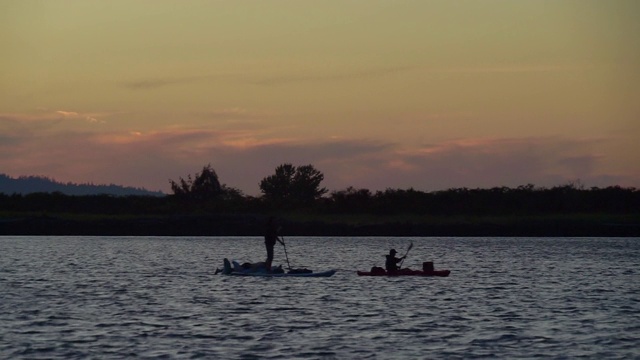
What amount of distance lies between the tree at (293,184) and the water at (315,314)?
11926cm

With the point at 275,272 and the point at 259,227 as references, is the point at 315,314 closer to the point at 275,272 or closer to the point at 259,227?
the point at 275,272

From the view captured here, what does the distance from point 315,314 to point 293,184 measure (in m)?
151

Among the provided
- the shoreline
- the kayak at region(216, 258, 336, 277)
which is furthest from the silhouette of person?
the shoreline

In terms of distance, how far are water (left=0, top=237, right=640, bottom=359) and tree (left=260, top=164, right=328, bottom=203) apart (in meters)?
119

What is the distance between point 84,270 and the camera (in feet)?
219

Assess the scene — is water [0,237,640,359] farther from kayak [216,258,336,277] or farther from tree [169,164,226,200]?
tree [169,164,226,200]

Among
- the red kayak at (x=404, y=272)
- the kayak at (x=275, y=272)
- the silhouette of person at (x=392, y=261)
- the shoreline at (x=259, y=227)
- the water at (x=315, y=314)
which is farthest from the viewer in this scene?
the shoreline at (x=259, y=227)

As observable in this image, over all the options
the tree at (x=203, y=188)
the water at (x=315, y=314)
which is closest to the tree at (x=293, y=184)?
the tree at (x=203, y=188)

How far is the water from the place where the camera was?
32.2 m

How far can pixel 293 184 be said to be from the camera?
191125 mm

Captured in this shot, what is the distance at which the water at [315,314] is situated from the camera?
32156mm

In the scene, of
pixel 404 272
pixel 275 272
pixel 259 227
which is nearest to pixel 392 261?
pixel 404 272

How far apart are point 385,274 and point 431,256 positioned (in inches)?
1308

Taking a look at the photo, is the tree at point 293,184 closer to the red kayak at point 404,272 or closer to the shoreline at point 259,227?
the shoreline at point 259,227
